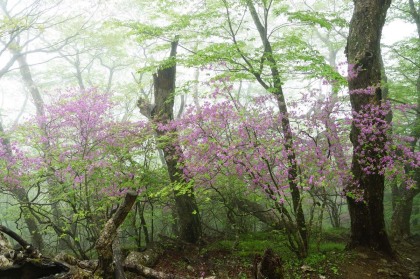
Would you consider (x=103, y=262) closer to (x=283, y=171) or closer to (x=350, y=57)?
(x=283, y=171)

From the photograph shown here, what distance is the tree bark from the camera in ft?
13.2

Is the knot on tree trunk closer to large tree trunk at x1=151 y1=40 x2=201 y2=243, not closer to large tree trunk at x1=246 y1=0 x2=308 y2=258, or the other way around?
large tree trunk at x1=246 y1=0 x2=308 y2=258

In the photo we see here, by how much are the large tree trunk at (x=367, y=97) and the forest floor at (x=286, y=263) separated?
1.72 feet

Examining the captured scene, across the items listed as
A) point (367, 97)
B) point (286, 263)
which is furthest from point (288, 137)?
point (286, 263)

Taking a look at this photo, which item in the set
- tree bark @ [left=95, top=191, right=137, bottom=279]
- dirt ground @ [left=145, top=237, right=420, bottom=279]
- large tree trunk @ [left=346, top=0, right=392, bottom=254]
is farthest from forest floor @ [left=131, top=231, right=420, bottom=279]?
tree bark @ [left=95, top=191, right=137, bottom=279]

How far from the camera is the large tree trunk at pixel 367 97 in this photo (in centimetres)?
702

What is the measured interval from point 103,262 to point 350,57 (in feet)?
22.8

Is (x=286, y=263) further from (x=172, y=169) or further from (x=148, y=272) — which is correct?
(x=172, y=169)

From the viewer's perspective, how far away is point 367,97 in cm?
696

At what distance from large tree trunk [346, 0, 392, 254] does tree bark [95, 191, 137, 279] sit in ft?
17.1

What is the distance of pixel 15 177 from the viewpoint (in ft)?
→ 27.7

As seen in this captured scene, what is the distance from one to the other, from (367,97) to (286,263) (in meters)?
4.28

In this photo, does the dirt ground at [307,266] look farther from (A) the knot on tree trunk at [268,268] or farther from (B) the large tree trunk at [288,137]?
(A) the knot on tree trunk at [268,268]

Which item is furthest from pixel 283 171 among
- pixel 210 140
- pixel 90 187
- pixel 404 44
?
pixel 404 44
